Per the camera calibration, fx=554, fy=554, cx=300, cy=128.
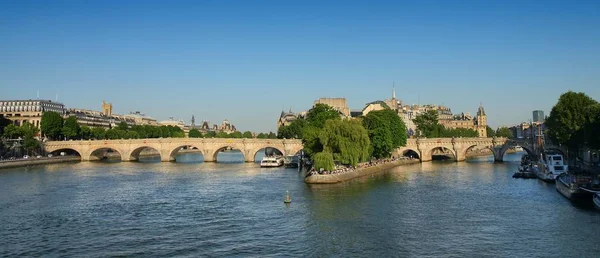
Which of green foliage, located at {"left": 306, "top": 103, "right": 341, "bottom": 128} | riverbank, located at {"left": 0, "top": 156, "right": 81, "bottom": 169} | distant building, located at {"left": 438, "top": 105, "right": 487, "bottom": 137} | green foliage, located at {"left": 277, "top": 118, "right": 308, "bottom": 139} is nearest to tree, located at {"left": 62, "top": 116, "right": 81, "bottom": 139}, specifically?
riverbank, located at {"left": 0, "top": 156, "right": 81, "bottom": 169}

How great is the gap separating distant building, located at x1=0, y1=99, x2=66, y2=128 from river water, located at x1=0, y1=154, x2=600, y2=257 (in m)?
78.7

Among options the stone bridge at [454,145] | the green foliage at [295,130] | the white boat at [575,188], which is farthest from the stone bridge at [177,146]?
the white boat at [575,188]

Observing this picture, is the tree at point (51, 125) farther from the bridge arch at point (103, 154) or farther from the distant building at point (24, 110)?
the distant building at point (24, 110)

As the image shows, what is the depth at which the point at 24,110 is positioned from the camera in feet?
401

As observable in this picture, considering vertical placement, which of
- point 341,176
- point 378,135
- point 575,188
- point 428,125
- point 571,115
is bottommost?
point 575,188

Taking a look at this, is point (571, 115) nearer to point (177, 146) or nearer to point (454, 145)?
point (454, 145)

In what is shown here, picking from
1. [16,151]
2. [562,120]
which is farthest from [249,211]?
[16,151]

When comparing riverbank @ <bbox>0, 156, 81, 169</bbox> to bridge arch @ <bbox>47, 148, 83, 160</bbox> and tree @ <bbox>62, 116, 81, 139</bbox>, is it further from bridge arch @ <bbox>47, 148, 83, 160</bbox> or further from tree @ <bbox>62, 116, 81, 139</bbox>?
tree @ <bbox>62, 116, 81, 139</bbox>

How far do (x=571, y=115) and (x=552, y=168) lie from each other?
52.0ft

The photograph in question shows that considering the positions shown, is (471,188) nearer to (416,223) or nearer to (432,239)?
(416,223)

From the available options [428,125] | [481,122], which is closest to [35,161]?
[428,125]

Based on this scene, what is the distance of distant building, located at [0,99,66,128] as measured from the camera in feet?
393

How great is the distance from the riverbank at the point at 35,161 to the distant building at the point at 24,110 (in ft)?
107

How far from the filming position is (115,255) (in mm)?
22688
